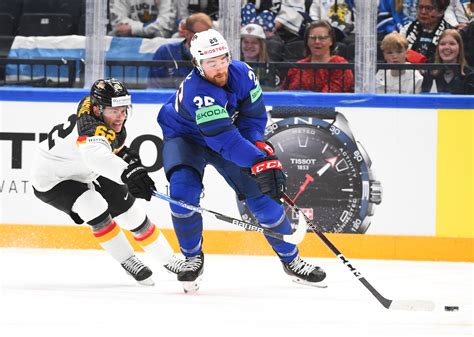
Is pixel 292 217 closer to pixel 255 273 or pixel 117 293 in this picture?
pixel 255 273

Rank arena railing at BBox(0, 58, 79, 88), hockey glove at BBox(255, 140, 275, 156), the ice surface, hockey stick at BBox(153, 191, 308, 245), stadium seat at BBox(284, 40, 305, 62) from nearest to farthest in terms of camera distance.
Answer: the ice surface, hockey stick at BBox(153, 191, 308, 245), hockey glove at BBox(255, 140, 275, 156), stadium seat at BBox(284, 40, 305, 62), arena railing at BBox(0, 58, 79, 88)

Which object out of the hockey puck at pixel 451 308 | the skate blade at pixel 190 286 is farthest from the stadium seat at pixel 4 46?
the hockey puck at pixel 451 308

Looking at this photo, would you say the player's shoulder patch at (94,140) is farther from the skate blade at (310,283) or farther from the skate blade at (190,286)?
the skate blade at (310,283)

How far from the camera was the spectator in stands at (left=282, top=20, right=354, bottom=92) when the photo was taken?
615cm

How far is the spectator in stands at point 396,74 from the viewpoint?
6117mm

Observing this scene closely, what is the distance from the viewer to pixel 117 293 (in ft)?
15.6

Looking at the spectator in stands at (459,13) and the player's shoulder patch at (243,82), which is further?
the spectator in stands at (459,13)

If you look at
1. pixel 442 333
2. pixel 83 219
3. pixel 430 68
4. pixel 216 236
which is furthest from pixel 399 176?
pixel 442 333

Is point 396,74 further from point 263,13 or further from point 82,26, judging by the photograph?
point 82,26

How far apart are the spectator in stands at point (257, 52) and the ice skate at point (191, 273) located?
166 centimetres

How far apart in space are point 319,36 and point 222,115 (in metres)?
1.78

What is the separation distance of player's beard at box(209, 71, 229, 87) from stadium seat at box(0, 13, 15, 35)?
2032 mm

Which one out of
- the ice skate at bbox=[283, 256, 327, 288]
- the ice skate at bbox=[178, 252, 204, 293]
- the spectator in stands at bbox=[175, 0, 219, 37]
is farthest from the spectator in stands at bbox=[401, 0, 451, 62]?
the ice skate at bbox=[178, 252, 204, 293]

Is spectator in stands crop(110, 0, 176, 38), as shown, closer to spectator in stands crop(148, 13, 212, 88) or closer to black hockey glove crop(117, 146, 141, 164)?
spectator in stands crop(148, 13, 212, 88)
